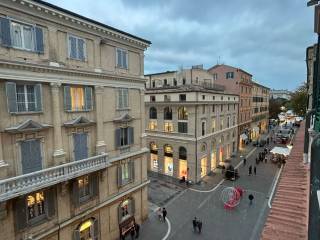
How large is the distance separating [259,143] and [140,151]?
45.2m

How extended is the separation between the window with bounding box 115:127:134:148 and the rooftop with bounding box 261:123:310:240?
13.1m

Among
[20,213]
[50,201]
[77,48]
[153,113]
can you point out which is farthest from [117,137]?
[153,113]

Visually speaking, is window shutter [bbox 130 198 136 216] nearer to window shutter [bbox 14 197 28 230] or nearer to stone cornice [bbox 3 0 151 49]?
window shutter [bbox 14 197 28 230]

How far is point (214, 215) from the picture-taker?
23.4 meters

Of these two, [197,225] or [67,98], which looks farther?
[197,225]

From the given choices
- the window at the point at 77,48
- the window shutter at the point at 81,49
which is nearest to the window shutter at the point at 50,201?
the window at the point at 77,48

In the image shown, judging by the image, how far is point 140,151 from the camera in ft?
69.4

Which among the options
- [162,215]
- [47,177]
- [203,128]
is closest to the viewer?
[47,177]

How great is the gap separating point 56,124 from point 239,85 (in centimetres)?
A: 4236

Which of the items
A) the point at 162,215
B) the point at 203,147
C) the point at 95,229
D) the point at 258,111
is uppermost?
the point at 258,111

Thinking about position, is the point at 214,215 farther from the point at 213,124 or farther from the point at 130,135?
the point at 213,124

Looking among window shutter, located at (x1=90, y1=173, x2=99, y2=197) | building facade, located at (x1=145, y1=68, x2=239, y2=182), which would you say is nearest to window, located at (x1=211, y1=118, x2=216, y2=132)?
building facade, located at (x1=145, y1=68, x2=239, y2=182)

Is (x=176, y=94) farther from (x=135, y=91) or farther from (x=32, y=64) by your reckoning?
(x=32, y=64)

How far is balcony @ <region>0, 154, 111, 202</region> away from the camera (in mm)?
11227
